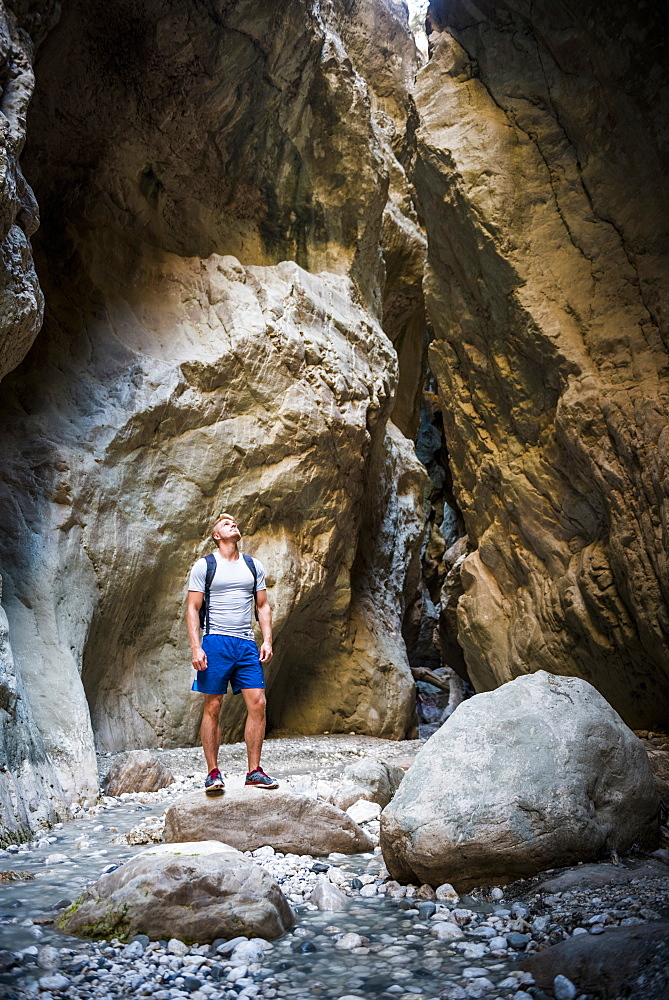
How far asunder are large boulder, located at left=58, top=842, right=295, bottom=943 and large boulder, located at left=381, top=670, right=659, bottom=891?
80 centimetres

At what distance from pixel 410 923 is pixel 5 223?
5419mm

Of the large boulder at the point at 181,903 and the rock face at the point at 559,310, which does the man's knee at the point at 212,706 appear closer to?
the large boulder at the point at 181,903

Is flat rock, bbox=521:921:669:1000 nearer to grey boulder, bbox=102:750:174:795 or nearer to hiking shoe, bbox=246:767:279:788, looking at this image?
hiking shoe, bbox=246:767:279:788

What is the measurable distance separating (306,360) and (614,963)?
912 centimetres

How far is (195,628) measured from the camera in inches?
194

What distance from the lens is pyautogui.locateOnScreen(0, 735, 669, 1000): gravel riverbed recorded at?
250 centimetres

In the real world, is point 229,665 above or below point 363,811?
above

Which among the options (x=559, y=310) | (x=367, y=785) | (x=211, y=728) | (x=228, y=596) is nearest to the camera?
(x=211, y=728)

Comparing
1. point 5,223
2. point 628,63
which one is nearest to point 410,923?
point 5,223

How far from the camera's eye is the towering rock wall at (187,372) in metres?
7.57

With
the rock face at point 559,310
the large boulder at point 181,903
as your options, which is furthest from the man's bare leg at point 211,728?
the rock face at point 559,310

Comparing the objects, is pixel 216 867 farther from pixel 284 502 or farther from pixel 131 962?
pixel 284 502

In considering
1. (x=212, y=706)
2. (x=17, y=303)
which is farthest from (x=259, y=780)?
(x=17, y=303)

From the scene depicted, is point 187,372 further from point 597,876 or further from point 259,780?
point 597,876
